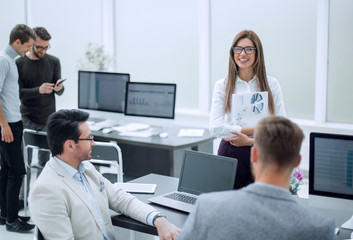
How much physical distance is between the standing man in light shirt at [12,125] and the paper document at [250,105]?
1.84 meters

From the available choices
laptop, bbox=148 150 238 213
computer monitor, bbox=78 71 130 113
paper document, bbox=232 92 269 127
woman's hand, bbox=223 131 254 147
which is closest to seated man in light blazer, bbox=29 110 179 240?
laptop, bbox=148 150 238 213

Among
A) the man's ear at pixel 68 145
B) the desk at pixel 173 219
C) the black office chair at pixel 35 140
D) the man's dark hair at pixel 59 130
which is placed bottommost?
the desk at pixel 173 219

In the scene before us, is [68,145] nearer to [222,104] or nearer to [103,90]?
[222,104]

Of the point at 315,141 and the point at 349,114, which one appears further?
the point at 349,114

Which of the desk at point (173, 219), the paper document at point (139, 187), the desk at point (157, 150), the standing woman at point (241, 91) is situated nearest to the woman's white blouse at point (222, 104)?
the standing woman at point (241, 91)

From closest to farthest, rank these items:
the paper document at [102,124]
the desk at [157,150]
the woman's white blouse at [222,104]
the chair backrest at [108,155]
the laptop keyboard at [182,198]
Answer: the laptop keyboard at [182,198] < the woman's white blouse at [222,104] < the chair backrest at [108,155] < the desk at [157,150] < the paper document at [102,124]

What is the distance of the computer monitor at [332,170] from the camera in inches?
88.8

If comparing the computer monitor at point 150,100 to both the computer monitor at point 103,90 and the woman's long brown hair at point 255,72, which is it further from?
the woman's long brown hair at point 255,72

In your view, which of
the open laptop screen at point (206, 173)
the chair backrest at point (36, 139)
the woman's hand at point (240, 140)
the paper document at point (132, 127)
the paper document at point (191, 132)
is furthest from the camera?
the paper document at point (132, 127)

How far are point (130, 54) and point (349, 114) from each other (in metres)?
3.24

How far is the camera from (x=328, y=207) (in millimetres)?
2428

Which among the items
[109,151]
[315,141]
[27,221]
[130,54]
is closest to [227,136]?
[315,141]

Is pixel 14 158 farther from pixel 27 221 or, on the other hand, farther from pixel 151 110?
pixel 151 110

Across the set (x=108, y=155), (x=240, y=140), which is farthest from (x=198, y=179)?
(x=108, y=155)
